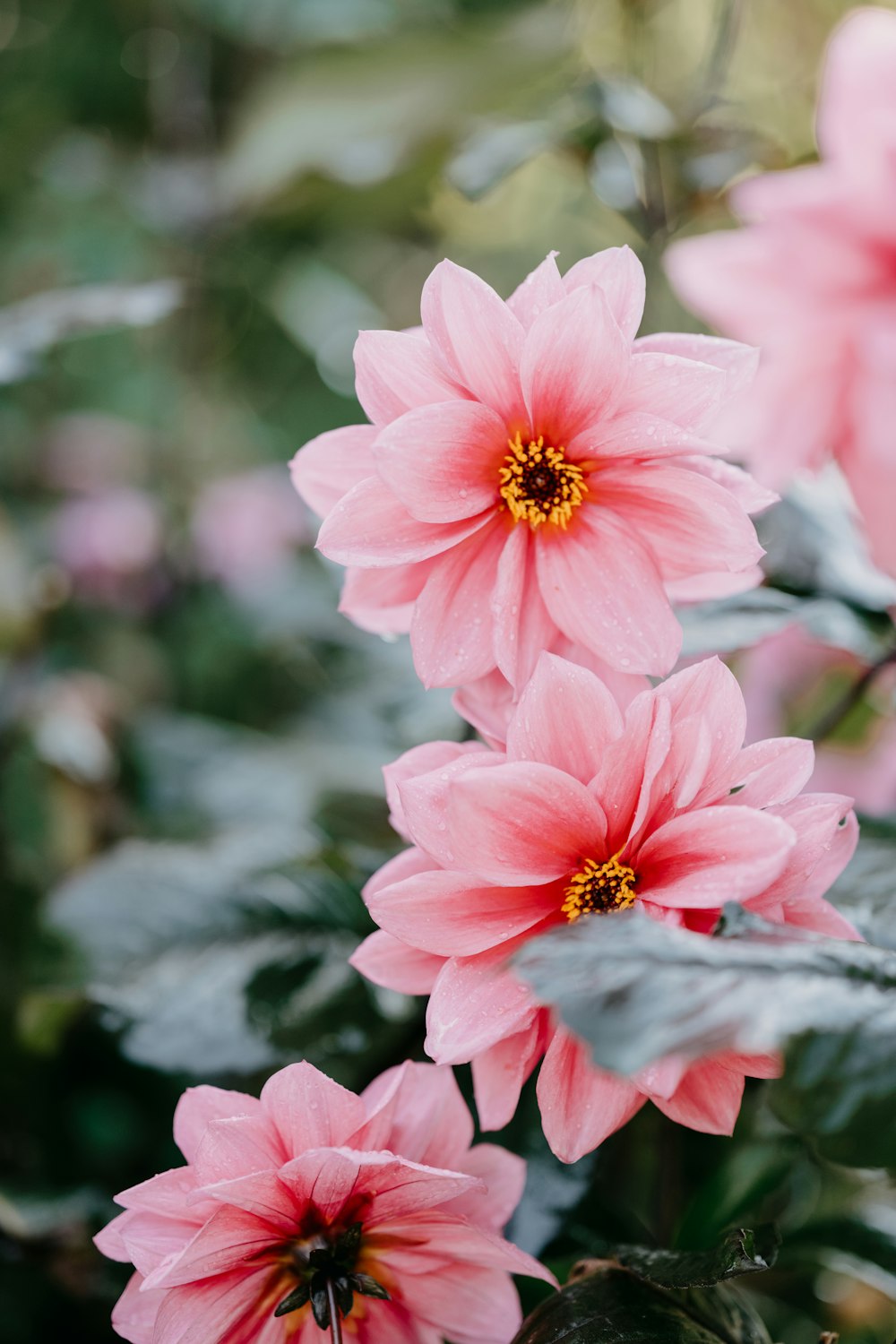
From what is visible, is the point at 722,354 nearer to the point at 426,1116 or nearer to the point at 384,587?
the point at 384,587

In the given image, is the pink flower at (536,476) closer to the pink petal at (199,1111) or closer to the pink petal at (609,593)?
the pink petal at (609,593)

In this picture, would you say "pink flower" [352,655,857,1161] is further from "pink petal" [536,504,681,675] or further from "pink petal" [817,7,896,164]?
"pink petal" [817,7,896,164]

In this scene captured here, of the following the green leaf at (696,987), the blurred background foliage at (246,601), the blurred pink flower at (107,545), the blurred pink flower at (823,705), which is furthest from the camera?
the blurred pink flower at (107,545)

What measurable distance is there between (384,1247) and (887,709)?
1.87 feet

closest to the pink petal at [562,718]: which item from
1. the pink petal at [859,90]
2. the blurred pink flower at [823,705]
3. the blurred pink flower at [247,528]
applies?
the pink petal at [859,90]

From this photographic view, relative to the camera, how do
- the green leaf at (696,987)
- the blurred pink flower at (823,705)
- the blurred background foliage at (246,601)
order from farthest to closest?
the blurred pink flower at (823,705) < the blurred background foliage at (246,601) < the green leaf at (696,987)

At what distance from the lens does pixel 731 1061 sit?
1.13ft

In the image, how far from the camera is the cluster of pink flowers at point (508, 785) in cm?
35

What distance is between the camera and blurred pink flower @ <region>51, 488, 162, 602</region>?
3.75 ft

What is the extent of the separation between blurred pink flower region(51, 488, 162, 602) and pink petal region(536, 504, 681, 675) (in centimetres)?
84

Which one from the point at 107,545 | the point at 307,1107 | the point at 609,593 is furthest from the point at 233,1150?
the point at 107,545

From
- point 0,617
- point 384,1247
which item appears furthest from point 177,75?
point 384,1247

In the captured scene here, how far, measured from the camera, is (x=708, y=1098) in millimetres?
351

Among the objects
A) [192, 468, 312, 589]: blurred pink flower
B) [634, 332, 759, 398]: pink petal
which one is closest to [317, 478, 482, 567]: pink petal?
[634, 332, 759, 398]: pink petal
